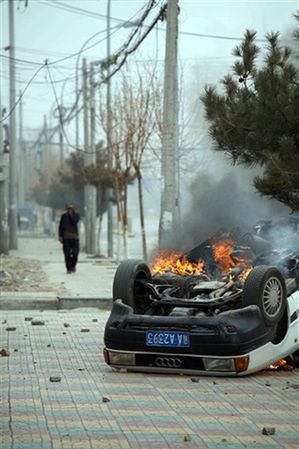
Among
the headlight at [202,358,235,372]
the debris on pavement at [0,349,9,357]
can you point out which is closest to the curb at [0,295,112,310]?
the debris on pavement at [0,349,9,357]

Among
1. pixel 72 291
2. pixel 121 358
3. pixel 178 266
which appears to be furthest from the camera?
pixel 72 291

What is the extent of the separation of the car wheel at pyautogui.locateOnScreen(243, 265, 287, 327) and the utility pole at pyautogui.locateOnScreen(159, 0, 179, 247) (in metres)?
8.12

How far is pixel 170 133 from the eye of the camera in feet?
60.6

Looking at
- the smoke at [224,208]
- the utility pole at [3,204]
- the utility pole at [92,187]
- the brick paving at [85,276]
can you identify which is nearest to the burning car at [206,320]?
the smoke at [224,208]

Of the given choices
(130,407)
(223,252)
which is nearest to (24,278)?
(223,252)

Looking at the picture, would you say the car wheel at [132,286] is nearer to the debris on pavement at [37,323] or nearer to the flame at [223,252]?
the flame at [223,252]

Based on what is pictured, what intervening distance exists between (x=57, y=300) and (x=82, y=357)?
621 centimetres

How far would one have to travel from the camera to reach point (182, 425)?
26.6ft

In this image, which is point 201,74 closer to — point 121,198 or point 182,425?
point 121,198

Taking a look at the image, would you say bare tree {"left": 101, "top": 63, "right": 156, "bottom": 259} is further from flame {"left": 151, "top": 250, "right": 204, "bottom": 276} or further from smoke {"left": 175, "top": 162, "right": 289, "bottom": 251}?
flame {"left": 151, "top": 250, "right": 204, "bottom": 276}

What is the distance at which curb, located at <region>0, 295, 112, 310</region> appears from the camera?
17.6 m

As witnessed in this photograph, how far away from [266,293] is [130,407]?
198 cm

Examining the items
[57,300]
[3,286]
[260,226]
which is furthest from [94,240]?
[260,226]

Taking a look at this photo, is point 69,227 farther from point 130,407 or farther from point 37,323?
point 130,407
